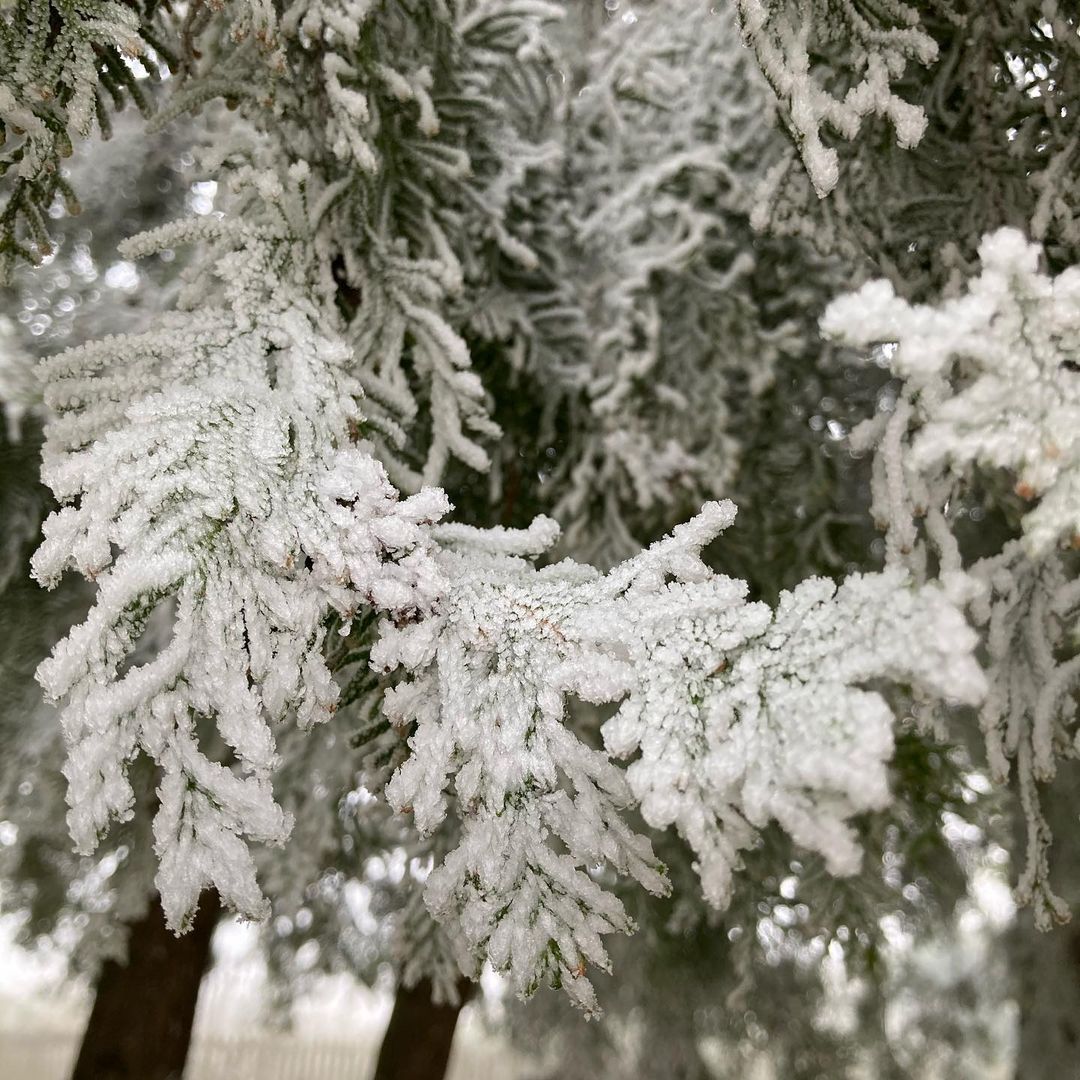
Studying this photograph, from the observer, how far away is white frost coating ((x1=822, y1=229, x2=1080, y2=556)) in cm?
115

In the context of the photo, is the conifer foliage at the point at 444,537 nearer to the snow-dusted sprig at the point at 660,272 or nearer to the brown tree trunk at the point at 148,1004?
the snow-dusted sprig at the point at 660,272

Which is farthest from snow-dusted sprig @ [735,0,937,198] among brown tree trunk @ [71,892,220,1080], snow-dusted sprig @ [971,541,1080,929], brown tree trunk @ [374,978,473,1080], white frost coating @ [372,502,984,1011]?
brown tree trunk @ [374,978,473,1080]

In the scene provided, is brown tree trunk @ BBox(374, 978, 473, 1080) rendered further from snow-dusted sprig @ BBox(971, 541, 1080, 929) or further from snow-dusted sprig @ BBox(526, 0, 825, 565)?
snow-dusted sprig @ BBox(971, 541, 1080, 929)

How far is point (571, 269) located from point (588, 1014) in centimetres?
265

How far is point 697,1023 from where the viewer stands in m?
8.11

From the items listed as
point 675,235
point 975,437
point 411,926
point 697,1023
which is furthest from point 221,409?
point 697,1023

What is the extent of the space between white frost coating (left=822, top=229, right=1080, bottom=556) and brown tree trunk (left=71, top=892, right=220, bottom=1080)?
12.6 ft

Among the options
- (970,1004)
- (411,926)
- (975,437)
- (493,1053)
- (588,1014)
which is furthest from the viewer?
(493,1053)

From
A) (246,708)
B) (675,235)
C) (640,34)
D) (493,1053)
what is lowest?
(493,1053)

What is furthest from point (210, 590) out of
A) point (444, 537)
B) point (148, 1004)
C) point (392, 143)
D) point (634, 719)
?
point (148, 1004)

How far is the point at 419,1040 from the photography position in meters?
5.03

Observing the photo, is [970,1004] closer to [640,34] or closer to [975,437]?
[640,34]

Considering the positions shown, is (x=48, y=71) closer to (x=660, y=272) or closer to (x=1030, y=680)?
(x=660, y=272)

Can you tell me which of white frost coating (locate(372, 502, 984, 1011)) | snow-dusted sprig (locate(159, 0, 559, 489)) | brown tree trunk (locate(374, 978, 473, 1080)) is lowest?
brown tree trunk (locate(374, 978, 473, 1080))
